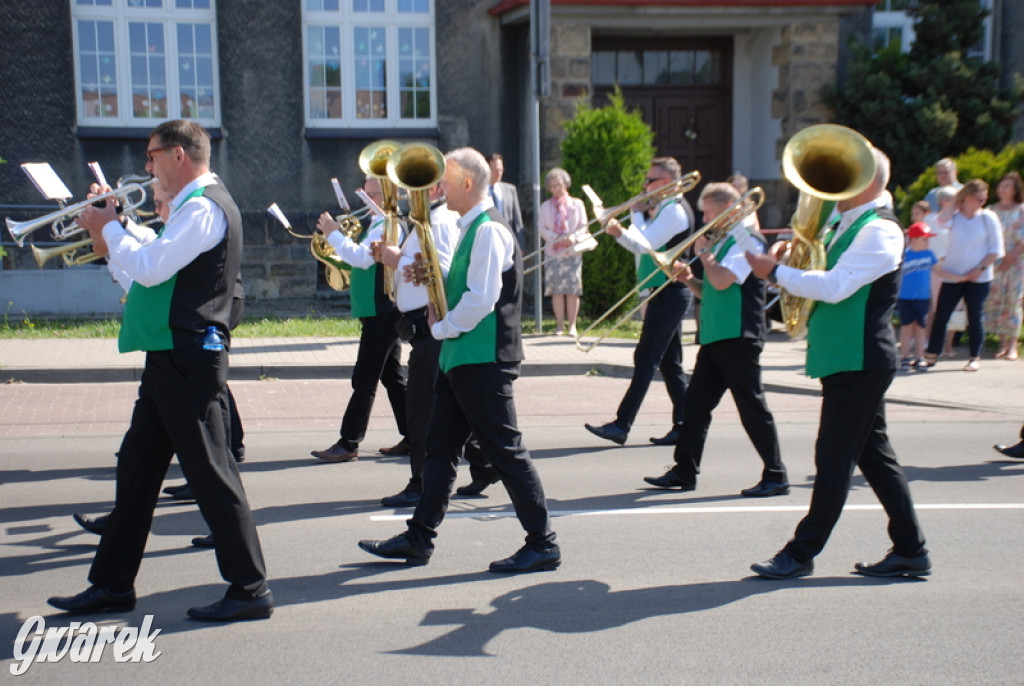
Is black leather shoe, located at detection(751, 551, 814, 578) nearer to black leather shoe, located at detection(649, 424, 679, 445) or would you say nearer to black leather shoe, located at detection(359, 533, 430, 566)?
black leather shoe, located at detection(359, 533, 430, 566)

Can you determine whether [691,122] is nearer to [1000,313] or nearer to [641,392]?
[1000,313]

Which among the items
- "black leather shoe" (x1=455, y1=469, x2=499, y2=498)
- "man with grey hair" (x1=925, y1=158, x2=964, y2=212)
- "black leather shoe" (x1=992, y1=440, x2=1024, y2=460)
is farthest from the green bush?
"black leather shoe" (x1=455, y1=469, x2=499, y2=498)

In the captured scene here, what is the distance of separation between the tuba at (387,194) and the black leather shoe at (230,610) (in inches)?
89.5

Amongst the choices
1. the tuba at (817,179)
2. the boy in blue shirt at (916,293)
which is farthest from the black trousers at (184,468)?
the boy in blue shirt at (916,293)

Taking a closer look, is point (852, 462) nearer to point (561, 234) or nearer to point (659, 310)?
point (659, 310)

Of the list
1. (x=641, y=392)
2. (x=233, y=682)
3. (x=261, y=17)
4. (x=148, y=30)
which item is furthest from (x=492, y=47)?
(x=233, y=682)

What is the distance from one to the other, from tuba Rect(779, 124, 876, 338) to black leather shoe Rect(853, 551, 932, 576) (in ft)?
3.50

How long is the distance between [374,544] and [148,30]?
39.6 ft

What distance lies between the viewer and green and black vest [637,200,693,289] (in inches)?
281

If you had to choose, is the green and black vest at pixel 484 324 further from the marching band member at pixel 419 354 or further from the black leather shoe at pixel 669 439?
the black leather shoe at pixel 669 439

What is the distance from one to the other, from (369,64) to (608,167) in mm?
4218

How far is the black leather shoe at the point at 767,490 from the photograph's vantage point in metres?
6.39

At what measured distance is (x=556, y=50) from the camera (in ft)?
47.9

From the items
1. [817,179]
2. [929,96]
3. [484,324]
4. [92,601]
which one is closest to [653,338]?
[817,179]
